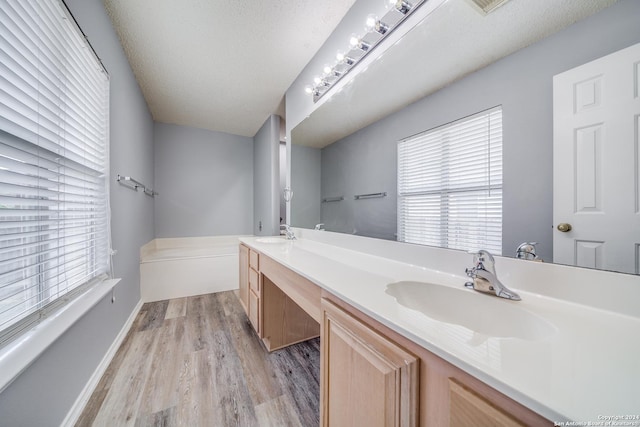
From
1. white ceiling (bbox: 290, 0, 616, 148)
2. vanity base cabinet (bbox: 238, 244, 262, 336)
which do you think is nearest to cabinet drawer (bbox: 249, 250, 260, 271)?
vanity base cabinet (bbox: 238, 244, 262, 336)

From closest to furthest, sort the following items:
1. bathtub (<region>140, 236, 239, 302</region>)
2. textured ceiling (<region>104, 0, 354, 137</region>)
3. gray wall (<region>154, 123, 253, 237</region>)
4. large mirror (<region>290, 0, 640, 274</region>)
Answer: large mirror (<region>290, 0, 640, 274</region>), textured ceiling (<region>104, 0, 354, 137</region>), bathtub (<region>140, 236, 239, 302</region>), gray wall (<region>154, 123, 253, 237</region>)

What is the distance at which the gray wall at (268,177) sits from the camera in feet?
9.77

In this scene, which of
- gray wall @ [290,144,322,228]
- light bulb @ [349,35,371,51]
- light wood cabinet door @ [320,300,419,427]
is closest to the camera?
light wood cabinet door @ [320,300,419,427]

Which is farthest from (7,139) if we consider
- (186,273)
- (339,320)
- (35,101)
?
(186,273)

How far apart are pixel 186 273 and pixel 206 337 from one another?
1.22 meters

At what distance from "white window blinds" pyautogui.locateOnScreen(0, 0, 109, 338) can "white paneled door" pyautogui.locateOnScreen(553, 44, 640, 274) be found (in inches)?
68.2

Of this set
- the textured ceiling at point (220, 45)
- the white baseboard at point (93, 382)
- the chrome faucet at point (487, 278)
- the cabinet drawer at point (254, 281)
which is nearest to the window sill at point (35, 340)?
the white baseboard at point (93, 382)

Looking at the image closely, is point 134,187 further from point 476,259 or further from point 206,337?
point 476,259

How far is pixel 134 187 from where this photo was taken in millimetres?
2145

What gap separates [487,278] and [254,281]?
154cm

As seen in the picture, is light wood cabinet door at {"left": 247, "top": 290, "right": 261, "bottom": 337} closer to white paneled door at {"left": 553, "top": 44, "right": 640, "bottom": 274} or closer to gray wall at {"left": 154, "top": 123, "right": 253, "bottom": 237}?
white paneled door at {"left": 553, "top": 44, "right": 640, "bottom": 274}

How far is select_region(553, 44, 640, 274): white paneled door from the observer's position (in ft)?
1.80

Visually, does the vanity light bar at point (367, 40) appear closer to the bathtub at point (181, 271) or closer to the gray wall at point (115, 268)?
the gray wall at point (115, 268)

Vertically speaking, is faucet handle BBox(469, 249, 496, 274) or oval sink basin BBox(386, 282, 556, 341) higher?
faucet handle BBox(469, 249, 496, 274)
